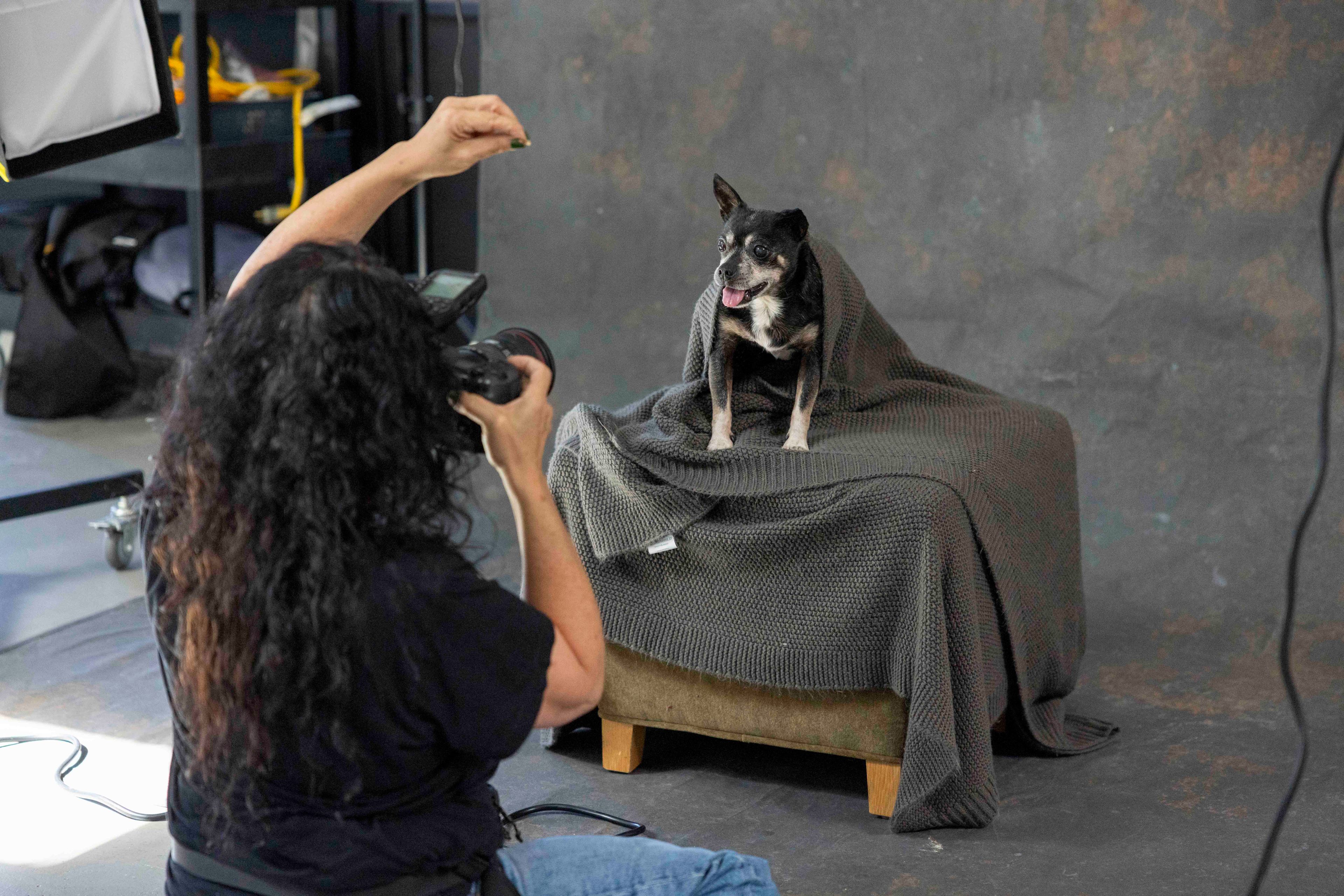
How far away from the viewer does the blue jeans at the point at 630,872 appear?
1.46 metres

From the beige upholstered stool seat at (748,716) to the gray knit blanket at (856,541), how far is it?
47 mm

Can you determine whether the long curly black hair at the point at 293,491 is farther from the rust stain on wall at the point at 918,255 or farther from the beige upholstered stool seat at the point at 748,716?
the rust stain on wall at the point at 918,255

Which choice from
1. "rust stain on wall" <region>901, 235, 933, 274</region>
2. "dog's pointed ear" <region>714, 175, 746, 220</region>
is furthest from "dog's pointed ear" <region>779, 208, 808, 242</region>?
"rust stain on wall" <region>901, 235, 933, 274</region>

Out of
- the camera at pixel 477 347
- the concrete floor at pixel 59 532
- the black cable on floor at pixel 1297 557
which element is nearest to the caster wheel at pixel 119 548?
the concrete floor at pixel 59 532

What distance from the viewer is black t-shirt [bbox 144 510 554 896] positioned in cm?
123

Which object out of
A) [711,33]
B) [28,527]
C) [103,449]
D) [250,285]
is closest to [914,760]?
[250,285]

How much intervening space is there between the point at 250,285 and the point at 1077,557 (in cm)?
207

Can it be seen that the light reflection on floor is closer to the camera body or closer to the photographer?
the photographer

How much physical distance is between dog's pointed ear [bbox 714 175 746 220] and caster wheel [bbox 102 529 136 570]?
1.98m

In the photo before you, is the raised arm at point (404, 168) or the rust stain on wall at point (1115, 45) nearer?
the raised arm at point (404, 168)

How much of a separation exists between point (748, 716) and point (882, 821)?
31cm

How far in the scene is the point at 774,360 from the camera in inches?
112

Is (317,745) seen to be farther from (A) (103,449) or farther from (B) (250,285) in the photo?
(A) (103,449)

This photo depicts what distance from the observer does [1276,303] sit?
11.0 ft
